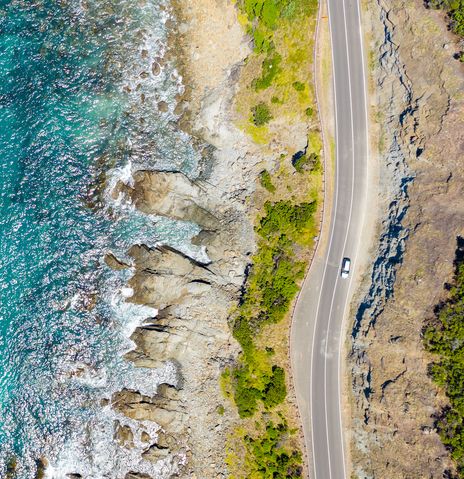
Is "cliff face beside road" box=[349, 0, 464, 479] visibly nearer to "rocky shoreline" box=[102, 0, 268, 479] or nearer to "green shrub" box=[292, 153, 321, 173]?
"green shrub" box=[292, 153, 321, 173]

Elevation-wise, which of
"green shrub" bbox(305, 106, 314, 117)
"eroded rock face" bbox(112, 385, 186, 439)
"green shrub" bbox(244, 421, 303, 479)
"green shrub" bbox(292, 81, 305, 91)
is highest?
"green shrub" bbox(292, 81, 305, 91)

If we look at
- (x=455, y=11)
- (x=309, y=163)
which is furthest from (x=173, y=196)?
(x=455, y=11)

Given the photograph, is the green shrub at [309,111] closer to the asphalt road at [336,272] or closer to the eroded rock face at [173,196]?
the asphalt road at [336,272]

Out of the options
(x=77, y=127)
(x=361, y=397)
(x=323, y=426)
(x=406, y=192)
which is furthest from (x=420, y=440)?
(x=77, y=127)

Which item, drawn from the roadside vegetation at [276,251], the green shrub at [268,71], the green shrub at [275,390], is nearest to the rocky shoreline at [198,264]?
the roadside vegetation at [276,251]

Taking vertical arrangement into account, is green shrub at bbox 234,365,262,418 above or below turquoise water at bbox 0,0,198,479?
below

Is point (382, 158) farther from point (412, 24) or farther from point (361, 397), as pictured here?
point (361, 397)

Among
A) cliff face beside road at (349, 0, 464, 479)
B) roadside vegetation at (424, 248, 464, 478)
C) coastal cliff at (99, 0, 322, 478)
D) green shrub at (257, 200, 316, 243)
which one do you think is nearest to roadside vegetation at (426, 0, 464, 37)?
cliff face beside road at (349, 0, 464, 479)
